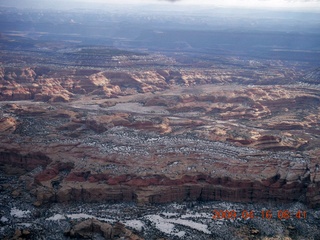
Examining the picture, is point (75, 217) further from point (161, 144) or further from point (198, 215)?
point (161, 144)

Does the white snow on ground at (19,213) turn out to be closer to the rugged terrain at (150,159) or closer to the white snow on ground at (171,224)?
the rugged terrain at (150,159)

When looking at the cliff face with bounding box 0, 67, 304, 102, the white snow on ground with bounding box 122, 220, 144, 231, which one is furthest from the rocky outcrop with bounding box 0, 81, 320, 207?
the cliff face with bounding box 0, 67, 304, 102

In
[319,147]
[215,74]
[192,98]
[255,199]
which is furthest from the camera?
[215,74]

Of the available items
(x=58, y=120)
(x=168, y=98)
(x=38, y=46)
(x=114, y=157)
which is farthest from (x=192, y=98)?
(x=38, y=46)

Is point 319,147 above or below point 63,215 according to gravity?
above

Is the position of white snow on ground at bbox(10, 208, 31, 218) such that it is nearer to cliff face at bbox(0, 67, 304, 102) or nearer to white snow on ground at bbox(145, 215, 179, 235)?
white snow on ground at bbox(145, 215, 179, 235)

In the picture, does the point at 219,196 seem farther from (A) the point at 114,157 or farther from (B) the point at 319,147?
(B) the point at 319,147
